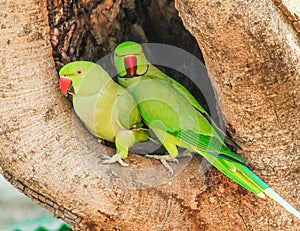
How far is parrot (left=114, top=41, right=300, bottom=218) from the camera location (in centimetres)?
212

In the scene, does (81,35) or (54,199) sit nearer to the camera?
(54,199)

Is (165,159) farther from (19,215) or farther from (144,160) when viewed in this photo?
(19,215)

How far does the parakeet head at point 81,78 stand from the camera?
2166 mm

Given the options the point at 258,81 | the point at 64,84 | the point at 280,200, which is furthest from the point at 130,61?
the point at 280,200

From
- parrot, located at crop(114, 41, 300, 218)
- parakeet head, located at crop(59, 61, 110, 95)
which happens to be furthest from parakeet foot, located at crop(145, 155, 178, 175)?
parakeet head, located at crop(59, 61, 110, 95)

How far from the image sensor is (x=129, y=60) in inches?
95.3

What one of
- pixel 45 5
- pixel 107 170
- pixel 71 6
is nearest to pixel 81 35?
pixel 71 6

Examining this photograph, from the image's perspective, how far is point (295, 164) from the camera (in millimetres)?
2145

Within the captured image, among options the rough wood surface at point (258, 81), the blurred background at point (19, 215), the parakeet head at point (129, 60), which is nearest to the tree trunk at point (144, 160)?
the rough wood surface at point (258, 81)

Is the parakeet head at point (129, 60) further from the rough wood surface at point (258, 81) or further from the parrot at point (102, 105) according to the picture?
the rough wood surface at point (258, 81)

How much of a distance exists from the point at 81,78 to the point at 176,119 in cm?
44

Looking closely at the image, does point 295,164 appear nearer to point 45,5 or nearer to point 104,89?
point 104,89

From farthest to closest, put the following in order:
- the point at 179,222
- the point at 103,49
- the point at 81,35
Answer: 1. the point at 103,49
2. the point at 81,35
3. the point at 179,222

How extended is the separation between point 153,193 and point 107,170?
0.69 feet
